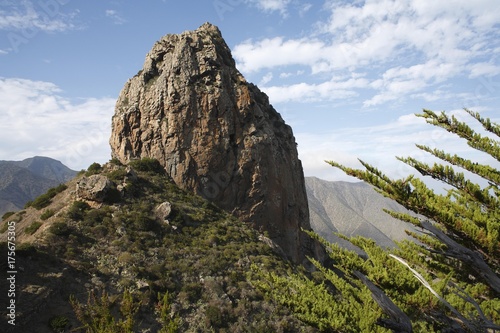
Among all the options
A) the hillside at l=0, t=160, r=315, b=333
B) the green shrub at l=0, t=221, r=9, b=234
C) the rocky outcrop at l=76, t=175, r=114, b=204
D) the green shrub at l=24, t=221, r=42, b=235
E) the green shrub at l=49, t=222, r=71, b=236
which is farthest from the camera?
the green shrub at l=0, t=221, r=9, b=234

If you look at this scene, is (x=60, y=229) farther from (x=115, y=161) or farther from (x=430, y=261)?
(x=430, y=261)

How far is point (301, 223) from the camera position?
52938 millimetres

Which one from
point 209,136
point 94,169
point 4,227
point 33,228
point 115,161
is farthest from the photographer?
point 115,161

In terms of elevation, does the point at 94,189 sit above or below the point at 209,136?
below

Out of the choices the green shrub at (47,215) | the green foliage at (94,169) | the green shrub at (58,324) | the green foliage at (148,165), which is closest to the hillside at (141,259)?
the green shrub at (58,324)

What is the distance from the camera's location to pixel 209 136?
146 ft

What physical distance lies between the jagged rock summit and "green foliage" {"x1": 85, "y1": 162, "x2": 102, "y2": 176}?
400cm

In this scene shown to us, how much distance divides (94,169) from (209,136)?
677 inches

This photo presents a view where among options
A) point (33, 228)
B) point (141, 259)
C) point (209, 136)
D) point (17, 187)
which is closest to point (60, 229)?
point (33, 228)

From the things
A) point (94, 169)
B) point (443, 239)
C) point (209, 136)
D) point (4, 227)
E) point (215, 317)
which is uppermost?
point (209, 136)

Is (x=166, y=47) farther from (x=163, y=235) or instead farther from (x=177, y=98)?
(x=163, y=235)

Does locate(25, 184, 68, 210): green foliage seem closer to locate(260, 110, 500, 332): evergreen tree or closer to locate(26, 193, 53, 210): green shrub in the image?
locate(26, 193, 53, 210): green shrub

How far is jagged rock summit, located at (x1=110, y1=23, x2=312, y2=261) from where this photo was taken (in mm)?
44406

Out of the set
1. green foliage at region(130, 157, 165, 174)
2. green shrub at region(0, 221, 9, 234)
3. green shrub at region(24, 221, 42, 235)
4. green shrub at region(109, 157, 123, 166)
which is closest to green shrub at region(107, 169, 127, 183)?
green foliage at region(130, 157, 165, 174)
